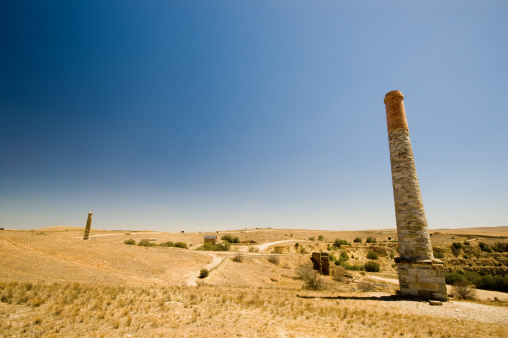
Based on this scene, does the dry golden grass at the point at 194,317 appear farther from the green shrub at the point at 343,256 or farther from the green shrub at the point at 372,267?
the green shrub at the point at 343,256

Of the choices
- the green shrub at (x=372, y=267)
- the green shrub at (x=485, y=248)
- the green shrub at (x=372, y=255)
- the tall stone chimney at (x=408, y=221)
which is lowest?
the green shrub at (x=372, y=267)

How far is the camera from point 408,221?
12242mm

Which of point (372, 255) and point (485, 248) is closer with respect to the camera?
point (372, 255)

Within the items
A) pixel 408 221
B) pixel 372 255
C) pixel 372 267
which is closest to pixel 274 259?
pixel 372 267

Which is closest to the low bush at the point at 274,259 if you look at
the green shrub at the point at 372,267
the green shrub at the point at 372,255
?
the green shrub at the point at 372,267

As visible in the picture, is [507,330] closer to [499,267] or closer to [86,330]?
[86,330]

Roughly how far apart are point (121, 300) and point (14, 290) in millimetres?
4311

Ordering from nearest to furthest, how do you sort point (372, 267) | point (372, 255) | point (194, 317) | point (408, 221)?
point (194, 317), point (408, 221), point (372, 267), point (372, 255)

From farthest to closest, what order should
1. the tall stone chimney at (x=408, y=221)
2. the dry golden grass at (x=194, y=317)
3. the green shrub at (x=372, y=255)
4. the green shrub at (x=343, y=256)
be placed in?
the green shrub at (x=372, y=255) → the green shrub at (x=343, y=256) → the tall stone chimney at (x=408, y=221) → the dry golden grass at (x=194, y=317)

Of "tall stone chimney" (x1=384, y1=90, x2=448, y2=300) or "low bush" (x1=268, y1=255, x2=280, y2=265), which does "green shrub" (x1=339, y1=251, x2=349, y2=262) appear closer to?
"low bush" (x1=268, y1=255, x2=280, y2=265)

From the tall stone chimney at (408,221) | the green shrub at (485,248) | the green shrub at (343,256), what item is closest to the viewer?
the tall stone chimney at (408,221)

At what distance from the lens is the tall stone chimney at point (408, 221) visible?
11172 millimetres

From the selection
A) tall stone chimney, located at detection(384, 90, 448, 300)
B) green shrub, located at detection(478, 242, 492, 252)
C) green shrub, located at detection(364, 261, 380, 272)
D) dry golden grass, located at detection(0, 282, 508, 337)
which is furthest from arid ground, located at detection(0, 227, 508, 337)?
green shrub, located at detection(478, 242, 492, 252)

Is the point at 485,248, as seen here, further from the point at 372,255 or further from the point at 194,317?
the point at 194,317
